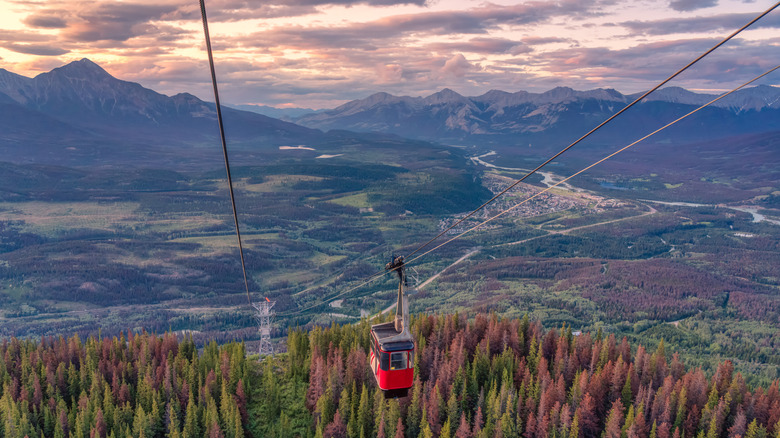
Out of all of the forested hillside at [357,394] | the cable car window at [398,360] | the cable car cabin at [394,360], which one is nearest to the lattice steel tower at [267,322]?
the forested hillside at [357,394]

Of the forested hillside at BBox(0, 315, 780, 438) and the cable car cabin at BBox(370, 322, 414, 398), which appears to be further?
the forested hillside at BBox(0, 315, 780, 438)

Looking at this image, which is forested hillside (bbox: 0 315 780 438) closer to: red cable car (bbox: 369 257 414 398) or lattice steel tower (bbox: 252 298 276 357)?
lattice steel tower (bbox: 252 298 276 357)

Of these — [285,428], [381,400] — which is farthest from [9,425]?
[381,400]

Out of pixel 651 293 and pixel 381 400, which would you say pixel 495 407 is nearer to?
pixel 381 400

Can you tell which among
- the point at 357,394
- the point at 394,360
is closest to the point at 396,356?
the point at 394,360

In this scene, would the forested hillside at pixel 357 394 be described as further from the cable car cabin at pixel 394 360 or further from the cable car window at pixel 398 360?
the cable car window at pixel 398 360

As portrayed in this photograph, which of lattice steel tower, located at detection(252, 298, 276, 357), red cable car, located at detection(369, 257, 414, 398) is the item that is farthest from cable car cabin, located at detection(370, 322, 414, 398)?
lattice steel tower, located at detection(252, 298, 276, 357)
